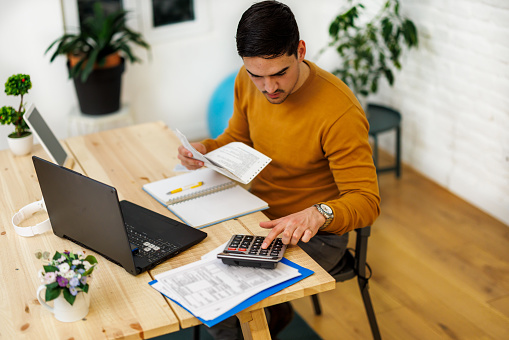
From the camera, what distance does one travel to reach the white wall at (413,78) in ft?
9.46

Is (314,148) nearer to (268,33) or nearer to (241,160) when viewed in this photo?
Result: (241,160)

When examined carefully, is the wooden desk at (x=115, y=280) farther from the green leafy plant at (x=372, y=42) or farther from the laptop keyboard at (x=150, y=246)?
the green leafy plant at (x=372, y=42)

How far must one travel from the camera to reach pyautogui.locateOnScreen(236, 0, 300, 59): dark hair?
160 cm

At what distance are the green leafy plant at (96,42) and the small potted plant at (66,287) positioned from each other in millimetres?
2076

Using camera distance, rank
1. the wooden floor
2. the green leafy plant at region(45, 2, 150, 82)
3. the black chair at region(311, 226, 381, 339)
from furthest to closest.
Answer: the green leafy plant at region(45, 2, 150, 82), the wooden floor, the black chair at region(311, 226, 381, 339)

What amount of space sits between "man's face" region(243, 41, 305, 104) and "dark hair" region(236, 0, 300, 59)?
0.02 metres

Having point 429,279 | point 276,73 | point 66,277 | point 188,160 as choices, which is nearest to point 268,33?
point 276,73

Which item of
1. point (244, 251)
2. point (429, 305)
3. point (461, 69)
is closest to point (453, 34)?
point (461, 69)

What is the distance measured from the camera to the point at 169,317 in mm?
1271

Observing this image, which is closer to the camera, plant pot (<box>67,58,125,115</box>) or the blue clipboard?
the blue clipboard

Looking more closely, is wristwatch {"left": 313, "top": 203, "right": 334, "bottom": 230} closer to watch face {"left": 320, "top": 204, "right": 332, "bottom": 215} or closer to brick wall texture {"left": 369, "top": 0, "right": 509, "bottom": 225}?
watch face {"left": 320, "top": 204, "right": 332, "bottom": 215}

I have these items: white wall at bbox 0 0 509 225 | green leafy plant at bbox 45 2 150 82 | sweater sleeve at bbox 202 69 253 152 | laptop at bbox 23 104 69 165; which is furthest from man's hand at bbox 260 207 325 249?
green leafy plant at bbox 45 2 150 82

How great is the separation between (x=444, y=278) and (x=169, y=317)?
166 cm

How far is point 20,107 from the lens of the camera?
2133 millimetres
